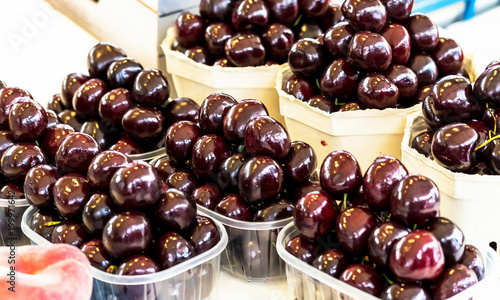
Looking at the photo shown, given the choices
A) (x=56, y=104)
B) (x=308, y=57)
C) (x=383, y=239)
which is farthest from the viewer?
(x=56, y=104)

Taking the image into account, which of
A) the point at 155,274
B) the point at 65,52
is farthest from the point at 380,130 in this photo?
the point at 65,52

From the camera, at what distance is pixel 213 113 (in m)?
1.23

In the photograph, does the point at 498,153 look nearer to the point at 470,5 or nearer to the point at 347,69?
the point at 347,69

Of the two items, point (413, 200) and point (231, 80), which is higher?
point (413, 200)

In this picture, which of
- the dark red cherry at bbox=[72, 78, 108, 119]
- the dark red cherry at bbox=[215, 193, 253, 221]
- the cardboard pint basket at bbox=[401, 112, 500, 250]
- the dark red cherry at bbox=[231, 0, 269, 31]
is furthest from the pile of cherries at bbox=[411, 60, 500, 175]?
the dark red cherry at bbox=[72, 78, 108, 119]

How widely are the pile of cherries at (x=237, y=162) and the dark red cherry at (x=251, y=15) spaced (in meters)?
0.45

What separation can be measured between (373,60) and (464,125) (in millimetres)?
317

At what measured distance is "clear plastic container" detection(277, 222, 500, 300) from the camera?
2.87 ft

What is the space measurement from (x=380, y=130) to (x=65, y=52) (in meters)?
0.99

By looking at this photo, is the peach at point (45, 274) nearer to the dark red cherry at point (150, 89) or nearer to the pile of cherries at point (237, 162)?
the pile of cherries at point (237, 162)

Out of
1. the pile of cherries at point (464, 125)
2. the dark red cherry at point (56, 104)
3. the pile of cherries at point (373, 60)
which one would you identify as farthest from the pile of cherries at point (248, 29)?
the pile of cherries at point (464, 125)

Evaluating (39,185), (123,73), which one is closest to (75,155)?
(39,185)

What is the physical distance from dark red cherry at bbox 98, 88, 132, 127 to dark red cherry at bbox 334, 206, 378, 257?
64 cm

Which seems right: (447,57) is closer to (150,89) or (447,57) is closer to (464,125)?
(464,125)
